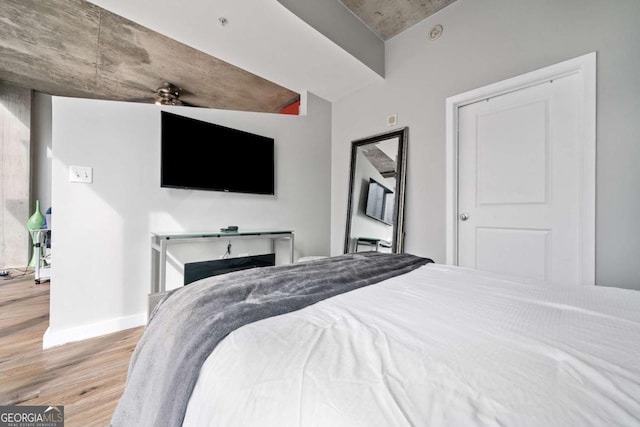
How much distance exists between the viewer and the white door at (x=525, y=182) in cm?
174

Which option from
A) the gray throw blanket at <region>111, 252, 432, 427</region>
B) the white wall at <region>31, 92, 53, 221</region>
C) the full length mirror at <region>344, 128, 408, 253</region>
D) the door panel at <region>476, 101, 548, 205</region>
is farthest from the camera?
the white wall at <region>31, 92, 53, 221</region>

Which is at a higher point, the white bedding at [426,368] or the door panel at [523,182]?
the door panel at [523,182]

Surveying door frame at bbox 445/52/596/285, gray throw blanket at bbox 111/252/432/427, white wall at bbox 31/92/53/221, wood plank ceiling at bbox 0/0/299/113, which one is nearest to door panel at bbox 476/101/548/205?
door frame at bbox 445/52/596/285

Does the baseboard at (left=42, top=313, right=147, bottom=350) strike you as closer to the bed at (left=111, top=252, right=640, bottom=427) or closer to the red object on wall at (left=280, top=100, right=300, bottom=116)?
the bed at (left=111, top=252, right=640, bottom=427)

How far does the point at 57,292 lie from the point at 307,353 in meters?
2.39

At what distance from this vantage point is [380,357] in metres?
0.50

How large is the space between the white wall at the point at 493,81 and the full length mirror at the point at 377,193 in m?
0.11

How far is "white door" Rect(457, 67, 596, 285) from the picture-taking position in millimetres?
1738

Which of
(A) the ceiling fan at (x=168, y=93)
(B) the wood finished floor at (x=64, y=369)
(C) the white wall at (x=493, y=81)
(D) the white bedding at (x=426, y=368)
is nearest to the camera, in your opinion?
(D) the white bedding at (x=426, y=368)

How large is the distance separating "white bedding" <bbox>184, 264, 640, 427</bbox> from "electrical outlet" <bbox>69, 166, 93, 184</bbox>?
2198mm

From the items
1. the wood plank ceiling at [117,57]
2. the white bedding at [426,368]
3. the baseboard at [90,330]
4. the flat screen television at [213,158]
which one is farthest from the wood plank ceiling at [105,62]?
the white bedding at [426,368]

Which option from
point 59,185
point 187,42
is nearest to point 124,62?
point 187,42

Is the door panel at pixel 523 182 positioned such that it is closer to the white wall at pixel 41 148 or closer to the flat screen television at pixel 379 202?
the flat screen television at pixel 379 202

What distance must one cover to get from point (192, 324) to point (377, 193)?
8.12 ft
